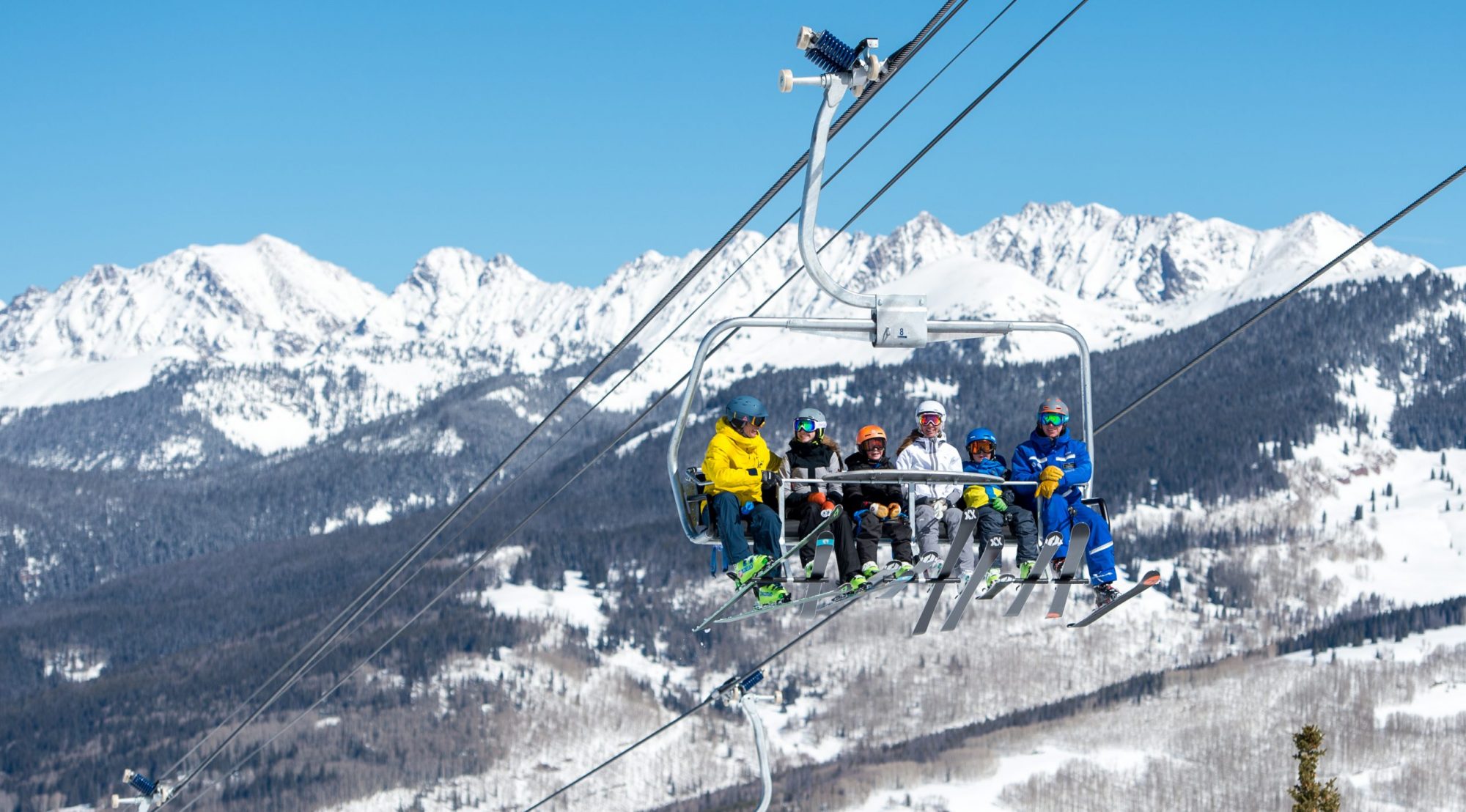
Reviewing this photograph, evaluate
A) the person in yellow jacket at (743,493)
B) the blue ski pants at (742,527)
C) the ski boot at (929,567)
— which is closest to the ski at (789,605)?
the person in yellow jacket at (743,493)

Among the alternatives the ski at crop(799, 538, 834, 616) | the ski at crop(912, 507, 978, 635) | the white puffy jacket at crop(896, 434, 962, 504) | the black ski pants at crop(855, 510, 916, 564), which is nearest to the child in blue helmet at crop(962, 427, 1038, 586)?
the white puffy jacket at crop(896, 434, 962, 504)

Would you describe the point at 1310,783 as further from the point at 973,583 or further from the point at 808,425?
the point at 973,583

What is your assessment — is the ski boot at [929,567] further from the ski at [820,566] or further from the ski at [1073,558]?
the ski at [1073,558]

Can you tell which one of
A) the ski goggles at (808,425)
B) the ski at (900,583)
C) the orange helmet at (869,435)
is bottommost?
the ski at (900,583)

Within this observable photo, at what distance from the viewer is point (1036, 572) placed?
68.7 feet

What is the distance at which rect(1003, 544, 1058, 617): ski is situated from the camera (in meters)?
20.6

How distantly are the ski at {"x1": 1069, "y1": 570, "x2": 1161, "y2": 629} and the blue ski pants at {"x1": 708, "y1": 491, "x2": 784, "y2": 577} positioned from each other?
3476 mm

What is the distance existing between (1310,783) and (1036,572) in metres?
31.2

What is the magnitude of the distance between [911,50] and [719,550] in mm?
7899

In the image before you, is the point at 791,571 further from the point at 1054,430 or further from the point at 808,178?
the point at 808,178

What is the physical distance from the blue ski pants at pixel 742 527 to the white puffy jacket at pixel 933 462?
1.58 meters

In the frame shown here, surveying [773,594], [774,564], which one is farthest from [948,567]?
[773,594]

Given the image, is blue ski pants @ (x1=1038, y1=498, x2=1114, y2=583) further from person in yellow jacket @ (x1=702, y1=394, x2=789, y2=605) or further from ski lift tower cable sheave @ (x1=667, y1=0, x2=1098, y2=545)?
person in yellow jacket @ (x1=702, y1=394, x2=789, y2=605)

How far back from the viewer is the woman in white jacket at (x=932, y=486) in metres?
21.9
